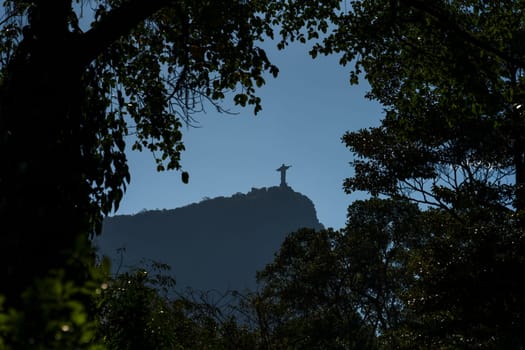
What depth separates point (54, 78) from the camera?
495 cm

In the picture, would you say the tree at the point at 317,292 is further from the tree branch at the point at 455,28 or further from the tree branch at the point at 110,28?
the tree branch at the point at 110,28

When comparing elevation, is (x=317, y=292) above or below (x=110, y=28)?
above

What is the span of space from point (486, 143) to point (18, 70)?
15.8m

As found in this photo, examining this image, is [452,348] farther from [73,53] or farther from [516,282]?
[73,53]

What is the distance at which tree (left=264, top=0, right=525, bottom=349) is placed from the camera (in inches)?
329

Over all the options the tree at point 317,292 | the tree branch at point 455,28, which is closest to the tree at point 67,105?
the tree branch at point 455,28

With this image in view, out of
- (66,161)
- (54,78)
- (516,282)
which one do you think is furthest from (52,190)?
(516,282)

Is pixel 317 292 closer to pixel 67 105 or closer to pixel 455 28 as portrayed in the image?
pixel 455 28

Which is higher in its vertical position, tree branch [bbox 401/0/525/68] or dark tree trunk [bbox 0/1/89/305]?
tree branch [bbox 401/0/525/68]

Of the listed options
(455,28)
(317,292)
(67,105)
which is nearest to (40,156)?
(67,105)

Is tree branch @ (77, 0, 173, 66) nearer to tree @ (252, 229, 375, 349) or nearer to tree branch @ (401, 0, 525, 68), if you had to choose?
tree branch @ (401, 0, 525, 68)

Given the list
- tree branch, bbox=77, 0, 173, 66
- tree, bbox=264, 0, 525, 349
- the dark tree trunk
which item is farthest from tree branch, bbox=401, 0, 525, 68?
the dark tree trunk

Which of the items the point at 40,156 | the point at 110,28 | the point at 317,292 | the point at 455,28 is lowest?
the point at 40,156

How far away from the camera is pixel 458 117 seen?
10008 mm
